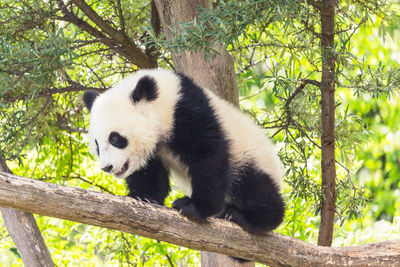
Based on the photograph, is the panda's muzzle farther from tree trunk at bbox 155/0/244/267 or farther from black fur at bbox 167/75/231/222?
tree trunk at bbox 155/0/244/267

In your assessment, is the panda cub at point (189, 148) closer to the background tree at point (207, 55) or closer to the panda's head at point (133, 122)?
the panda's head at point (133, 122)

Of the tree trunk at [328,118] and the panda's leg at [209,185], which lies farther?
the tree trunk at [328,118]

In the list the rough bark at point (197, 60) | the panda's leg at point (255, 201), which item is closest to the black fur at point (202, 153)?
the panda's leg at point (255, 201)

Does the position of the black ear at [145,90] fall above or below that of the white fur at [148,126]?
above

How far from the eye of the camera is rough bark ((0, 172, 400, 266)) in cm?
194

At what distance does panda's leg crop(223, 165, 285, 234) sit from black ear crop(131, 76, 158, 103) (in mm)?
656

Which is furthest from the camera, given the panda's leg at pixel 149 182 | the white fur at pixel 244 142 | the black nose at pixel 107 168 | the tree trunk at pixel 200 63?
the tree trunk at pixel 200 63

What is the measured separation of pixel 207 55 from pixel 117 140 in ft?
3.00

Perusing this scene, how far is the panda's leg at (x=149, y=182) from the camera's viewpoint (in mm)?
2945

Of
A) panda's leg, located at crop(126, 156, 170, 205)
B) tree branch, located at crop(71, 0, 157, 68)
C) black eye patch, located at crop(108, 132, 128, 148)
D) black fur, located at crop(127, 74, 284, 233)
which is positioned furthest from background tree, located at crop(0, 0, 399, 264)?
panda's leg, located at crop(126, 156, 170, 205)

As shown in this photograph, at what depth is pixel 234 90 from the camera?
3.55 metres

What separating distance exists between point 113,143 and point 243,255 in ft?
2.79

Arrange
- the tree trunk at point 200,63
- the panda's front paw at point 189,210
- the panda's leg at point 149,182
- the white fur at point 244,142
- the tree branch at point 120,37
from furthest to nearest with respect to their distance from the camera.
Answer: the tree branch at point 120,37, the tree trunk at point 200,63, the panda's leg at point 149,182, the white fur at point 244,142, the panda's front paw at point 189,210

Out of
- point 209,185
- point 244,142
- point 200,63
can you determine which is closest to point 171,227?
point 209,185
